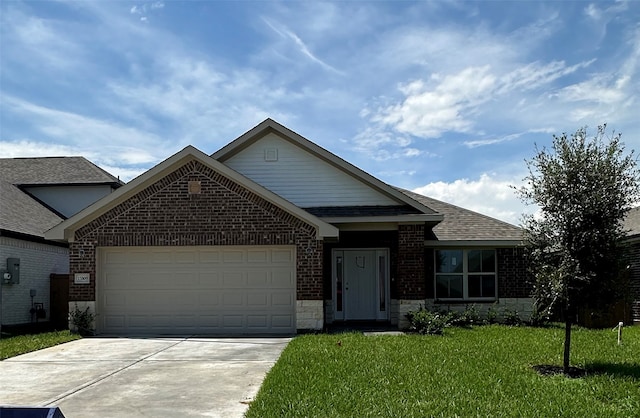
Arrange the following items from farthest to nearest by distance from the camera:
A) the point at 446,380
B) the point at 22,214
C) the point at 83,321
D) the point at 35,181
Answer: the point at 35,181 < the point at 22,214 < the point at 83,321 < the point at 446,380

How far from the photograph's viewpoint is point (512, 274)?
19.2 meters

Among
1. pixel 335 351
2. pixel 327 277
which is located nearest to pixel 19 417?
pixel 335 351

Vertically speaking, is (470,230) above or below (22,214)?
below

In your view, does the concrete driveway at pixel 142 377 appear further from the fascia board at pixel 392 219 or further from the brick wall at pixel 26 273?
the brick wall at pixel 26 273

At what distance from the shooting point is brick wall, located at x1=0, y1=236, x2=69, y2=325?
60.9ft

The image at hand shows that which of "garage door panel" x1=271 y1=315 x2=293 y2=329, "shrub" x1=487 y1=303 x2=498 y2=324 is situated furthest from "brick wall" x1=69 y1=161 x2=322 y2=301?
"shrub" x1=487 y1=303 x2=498 y2=324

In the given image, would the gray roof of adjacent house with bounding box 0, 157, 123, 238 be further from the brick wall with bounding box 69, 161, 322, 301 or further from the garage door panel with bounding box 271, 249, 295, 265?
the garage door panel with bounding box 271, 249, 295, 265

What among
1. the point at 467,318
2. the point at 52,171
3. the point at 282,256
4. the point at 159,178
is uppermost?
the point at 52,171

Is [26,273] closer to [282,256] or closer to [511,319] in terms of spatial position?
[282,256]

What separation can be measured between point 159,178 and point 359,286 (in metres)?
6.62

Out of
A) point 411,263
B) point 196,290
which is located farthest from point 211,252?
point 411,263

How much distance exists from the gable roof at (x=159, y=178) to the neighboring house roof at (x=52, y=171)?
8572mm

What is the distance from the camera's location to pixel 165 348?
13.7m

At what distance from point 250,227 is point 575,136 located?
27.7ft
